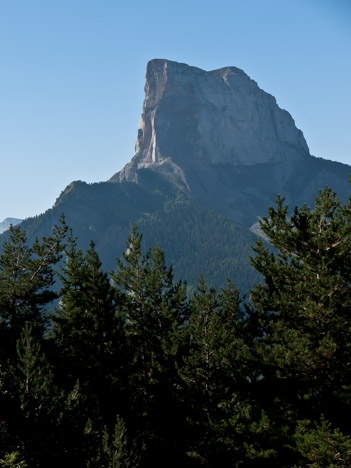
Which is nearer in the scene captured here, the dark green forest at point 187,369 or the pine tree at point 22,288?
the dark green forest at point 187,369

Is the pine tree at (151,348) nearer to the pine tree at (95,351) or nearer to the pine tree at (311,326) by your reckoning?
the pine tree at (95,351)

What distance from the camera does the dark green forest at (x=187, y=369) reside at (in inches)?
661

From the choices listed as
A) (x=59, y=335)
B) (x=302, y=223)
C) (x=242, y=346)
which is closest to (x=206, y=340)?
(x=242, y=346)

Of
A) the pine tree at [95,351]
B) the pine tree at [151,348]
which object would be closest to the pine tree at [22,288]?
the pine tree at [95,351]

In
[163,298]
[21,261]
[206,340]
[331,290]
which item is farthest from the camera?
[21,261]

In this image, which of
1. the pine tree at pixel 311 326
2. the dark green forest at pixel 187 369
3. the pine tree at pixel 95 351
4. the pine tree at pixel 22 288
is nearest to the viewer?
the dark green forest at pixel 187 369

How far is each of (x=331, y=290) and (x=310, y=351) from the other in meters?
2.71

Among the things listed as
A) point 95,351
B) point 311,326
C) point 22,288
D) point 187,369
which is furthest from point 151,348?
point 311,326

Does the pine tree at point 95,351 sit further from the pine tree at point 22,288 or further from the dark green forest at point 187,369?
the pine tree at point 22,288

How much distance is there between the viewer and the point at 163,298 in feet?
87.6

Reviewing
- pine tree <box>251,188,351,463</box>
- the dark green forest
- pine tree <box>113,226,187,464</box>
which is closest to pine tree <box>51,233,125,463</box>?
the dark green forest

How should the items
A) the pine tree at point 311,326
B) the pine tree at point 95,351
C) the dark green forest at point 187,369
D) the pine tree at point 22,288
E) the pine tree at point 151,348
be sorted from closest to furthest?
the dark green forest at point 187,369 < the pine tree at point 311,326 < the pine tree at point 151,348 < the pine tree at point 95,351 < the pine tree at point 22,288

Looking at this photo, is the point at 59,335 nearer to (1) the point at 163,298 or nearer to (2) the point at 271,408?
(1) the point at 163,298

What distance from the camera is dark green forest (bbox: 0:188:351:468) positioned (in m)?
16.8
